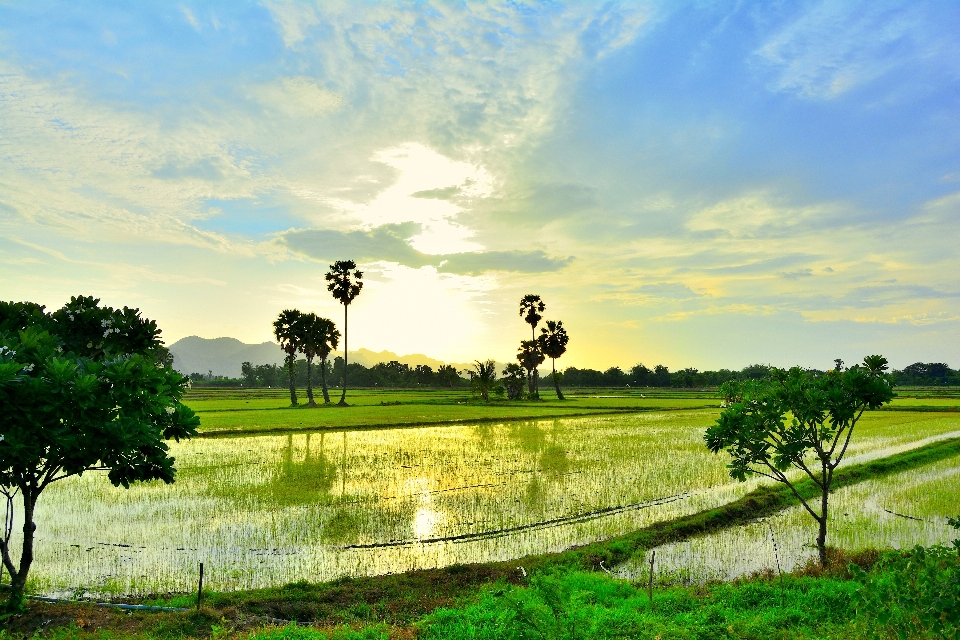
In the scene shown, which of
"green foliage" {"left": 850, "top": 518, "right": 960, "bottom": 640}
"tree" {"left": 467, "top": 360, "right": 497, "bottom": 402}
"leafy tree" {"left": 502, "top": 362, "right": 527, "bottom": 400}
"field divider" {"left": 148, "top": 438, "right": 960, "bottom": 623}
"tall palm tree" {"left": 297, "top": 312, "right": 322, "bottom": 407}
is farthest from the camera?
"leafy tree" {"left": 502, "top": 362, "right": 527, "bottom": 400}

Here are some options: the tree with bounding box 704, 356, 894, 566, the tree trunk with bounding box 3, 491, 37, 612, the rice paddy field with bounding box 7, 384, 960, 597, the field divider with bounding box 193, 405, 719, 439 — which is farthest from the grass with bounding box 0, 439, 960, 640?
the field divider with bounding box 193, 405, 719, 439

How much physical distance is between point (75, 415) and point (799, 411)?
12.0 meters

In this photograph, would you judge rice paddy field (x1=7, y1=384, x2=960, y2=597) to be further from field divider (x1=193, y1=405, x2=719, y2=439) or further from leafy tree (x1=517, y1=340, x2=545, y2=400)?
leafy tree (x1=517, y1=340, x2=545, y2=400)

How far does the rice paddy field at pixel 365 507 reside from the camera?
10.5m

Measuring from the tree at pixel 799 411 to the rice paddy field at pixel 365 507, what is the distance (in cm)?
246

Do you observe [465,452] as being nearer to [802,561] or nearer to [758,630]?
[802,561]

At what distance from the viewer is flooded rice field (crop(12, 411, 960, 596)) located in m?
10.4

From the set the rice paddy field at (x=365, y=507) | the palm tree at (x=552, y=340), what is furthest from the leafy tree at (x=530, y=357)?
the rice paddy field at (x=365, y=507)

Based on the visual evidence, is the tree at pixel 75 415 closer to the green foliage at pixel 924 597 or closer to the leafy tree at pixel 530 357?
the green foliage at pixel 924 597

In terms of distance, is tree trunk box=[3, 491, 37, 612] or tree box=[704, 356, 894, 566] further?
tree box=[704, 356, 894, 566]

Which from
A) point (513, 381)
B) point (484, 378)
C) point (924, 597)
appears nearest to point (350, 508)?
point (924, 597)

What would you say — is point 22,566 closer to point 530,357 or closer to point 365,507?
point 365,507

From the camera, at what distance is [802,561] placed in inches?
420

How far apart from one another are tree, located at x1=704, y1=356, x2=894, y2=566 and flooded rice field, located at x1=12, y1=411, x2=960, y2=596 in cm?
397
